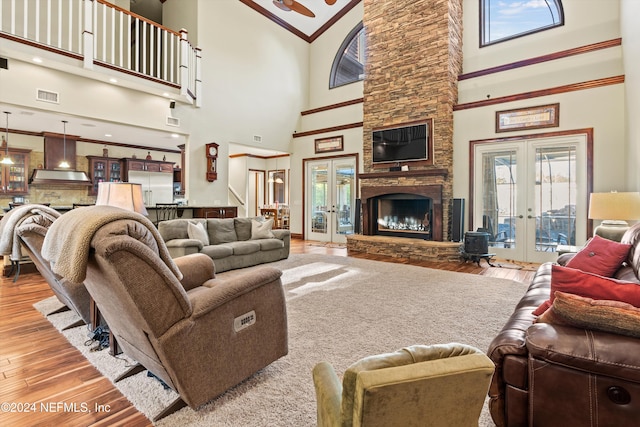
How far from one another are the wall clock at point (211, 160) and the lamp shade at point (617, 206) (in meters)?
6.64

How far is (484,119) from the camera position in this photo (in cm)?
602

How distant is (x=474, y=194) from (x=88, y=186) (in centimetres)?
991

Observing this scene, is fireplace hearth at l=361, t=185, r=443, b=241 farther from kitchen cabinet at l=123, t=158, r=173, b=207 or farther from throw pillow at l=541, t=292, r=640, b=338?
kitchen cabinet at l=123, t=158, r=173, b=207

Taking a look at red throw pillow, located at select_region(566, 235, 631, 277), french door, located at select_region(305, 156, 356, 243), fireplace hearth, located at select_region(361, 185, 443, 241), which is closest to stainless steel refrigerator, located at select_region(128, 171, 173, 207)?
french door, located at select_region(305, 156, 356, 243)

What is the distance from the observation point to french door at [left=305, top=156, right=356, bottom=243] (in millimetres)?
8195

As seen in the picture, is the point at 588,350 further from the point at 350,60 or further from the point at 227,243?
the point at 350,60

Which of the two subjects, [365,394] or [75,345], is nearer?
[365,394]

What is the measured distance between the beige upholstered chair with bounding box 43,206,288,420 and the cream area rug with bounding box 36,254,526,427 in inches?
3.8

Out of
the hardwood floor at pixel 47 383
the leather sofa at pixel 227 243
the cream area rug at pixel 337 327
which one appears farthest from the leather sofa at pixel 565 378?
the leather sofa at pixel 227 243

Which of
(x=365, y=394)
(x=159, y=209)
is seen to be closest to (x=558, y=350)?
(x=365, y=394)

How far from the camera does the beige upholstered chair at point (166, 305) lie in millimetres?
1283

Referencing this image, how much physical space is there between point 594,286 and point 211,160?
274 inches

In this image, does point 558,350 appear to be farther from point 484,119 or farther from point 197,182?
point 197,182

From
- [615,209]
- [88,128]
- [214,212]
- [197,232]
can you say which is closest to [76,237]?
[197,232]
